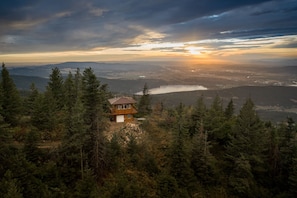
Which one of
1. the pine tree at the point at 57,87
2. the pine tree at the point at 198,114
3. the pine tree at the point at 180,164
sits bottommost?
the pine tree at the point at 180,164

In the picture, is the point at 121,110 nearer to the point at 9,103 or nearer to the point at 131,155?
the point at 131,155

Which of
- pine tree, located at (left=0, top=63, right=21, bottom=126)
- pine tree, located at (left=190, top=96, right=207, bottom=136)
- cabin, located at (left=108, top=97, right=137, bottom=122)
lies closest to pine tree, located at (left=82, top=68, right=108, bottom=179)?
pine tree, located at (left=0, top=63, right=21, bottom=126)

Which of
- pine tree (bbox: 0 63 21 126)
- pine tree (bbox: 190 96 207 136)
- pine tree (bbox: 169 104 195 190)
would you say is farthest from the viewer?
pine tree (bbox: 190 96 207 136)

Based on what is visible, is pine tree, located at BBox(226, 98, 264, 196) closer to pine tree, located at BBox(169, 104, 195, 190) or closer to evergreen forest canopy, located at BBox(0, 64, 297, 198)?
evergreen forest canopy, located at BBox(0, 64, 297, 198)

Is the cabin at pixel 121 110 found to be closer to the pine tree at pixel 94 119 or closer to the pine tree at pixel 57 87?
the pine tree at pixel 57 87

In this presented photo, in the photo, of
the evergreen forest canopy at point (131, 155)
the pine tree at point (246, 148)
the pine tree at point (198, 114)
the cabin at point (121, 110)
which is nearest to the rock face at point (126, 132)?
the evergreen forest canopy at point (131, 155)

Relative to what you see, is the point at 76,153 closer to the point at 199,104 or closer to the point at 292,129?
the point at 199,104
